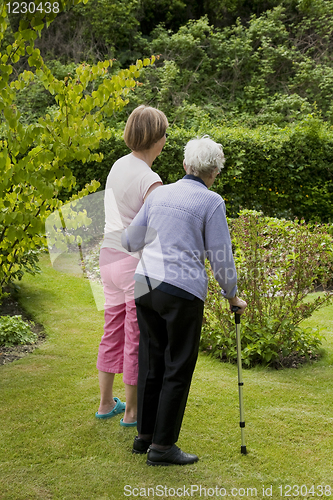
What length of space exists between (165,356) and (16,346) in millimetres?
2541

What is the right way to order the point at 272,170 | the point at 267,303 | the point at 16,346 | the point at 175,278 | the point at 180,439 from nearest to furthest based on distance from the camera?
the point at 175,278 → the point at 180,439 → the point at 267,303 → the point at 16,346 → the point at 272,170

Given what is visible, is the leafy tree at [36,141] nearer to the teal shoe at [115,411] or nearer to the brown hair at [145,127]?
the brown hair at [145,127]

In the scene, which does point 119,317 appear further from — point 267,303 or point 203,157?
point 267,303

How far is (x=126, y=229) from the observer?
2689mm

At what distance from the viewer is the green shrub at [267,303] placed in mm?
4215

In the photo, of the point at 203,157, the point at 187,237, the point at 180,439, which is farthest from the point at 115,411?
the point at 203,157

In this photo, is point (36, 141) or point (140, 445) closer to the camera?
point (36, 141)

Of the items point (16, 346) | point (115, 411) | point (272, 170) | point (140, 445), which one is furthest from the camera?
point (272, 170)

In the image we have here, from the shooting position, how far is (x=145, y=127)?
2.77m

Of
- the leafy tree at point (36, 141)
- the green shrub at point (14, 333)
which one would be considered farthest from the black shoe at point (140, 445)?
the green shrub at point (14, 333)

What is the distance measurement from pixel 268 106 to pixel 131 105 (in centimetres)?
401

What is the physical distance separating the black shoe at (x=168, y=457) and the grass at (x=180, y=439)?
0.04 m

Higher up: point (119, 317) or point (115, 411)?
point (119, 317)

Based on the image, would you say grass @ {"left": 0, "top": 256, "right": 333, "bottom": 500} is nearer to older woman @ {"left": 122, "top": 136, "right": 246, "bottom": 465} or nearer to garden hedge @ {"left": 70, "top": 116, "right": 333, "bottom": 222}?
older woman @ {"left": 122, "top": 136, "right": 246, "bottom": 465}
